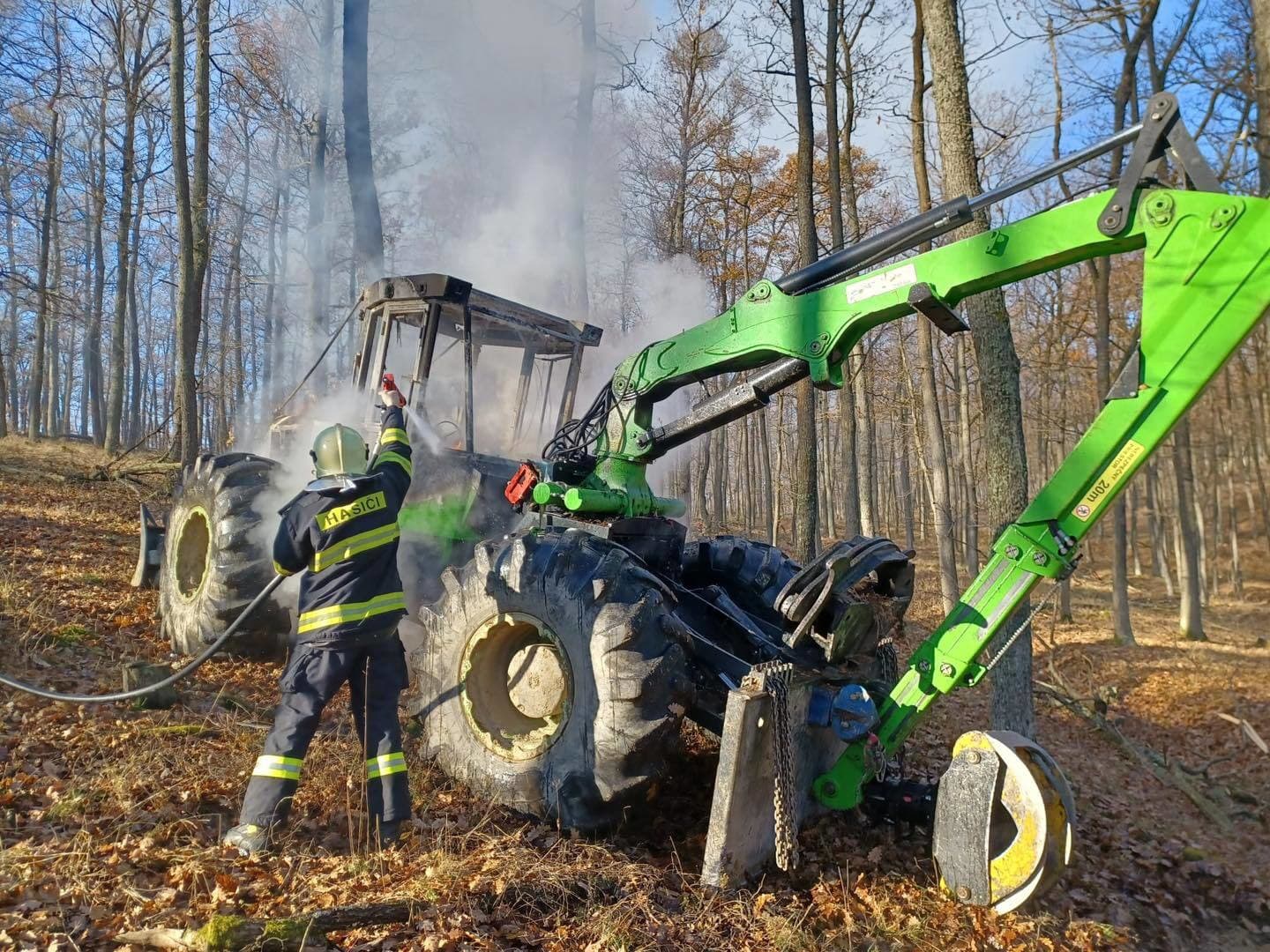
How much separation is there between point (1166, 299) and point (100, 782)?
5385 millimetres

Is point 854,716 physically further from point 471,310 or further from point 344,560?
point 471,310

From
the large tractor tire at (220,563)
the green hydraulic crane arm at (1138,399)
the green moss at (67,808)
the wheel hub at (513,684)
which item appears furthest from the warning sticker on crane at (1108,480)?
the large tractor tire at (220,563)

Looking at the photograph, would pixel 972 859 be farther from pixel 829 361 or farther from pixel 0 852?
pixel 0 852

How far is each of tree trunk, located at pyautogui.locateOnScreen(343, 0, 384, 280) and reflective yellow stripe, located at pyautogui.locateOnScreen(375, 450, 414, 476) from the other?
323 inches

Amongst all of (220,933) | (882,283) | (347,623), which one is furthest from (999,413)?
(220,933)

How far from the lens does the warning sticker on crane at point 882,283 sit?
4.16 metres

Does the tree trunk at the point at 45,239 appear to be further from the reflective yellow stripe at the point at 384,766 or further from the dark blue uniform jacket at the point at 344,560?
the reflective yellow stripe at the point at 384,766

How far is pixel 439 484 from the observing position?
608 centimetres

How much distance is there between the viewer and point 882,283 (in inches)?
167

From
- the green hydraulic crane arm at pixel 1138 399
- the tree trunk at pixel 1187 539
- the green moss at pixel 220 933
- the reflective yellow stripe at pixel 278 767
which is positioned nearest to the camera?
the green moss at pixel 220 933

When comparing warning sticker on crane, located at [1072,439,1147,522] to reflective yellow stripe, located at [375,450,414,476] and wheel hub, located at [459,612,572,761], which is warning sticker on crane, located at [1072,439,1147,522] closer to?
wheel hub, located at [459,612,572,761]

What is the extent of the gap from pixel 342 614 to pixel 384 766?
2.53 feet

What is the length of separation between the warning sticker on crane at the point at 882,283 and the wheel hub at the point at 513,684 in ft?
7.78

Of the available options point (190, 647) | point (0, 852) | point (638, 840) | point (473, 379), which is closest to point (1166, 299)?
point (638, 840)
